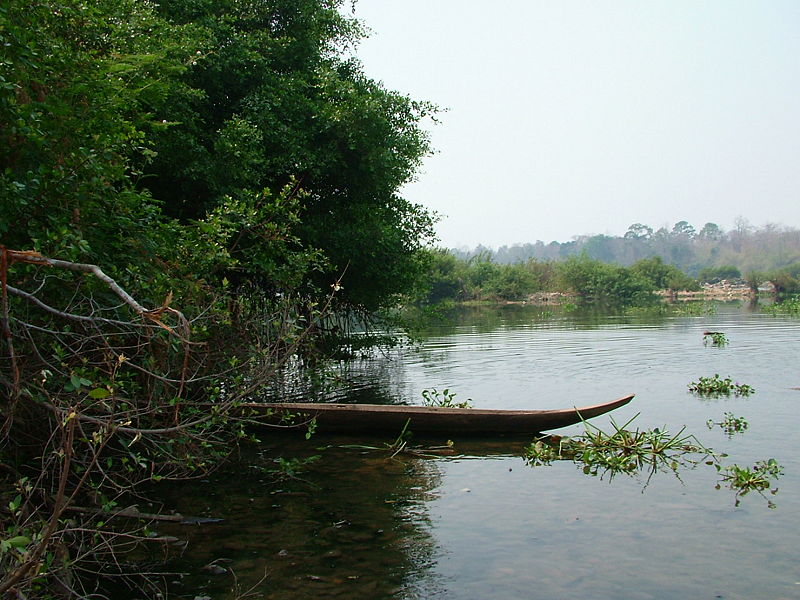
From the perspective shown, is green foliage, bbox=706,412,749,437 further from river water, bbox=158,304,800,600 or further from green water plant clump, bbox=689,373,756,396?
green water plant clump, bbox=689,373,756,396

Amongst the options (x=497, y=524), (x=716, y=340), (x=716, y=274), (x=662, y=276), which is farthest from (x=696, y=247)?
(x=497, y=524)

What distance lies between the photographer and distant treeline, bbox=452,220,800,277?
122 m

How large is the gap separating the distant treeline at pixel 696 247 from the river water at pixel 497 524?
4323 inches

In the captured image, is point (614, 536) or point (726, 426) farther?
point (726, 426)

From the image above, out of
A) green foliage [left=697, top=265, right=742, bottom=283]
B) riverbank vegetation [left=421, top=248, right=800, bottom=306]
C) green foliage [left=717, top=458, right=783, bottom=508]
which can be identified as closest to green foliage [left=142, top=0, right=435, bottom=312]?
green foliage [left=717, top=458, right=783, bottom=508]

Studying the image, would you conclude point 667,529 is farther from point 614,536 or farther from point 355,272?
point 355,272

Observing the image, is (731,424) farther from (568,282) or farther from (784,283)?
(784,283)

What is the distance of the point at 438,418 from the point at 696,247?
5628 inches

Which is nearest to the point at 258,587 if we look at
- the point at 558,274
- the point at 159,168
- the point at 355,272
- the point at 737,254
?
the point at 159,168

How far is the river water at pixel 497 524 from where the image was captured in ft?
18.6

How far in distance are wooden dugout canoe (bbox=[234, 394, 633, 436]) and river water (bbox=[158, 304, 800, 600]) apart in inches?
9.8

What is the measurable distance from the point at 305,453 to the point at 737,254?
132797mm

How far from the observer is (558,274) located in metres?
64.6

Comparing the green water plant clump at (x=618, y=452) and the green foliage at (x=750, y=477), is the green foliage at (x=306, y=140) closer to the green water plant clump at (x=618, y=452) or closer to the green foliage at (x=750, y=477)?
the green water plant clump at (x=618, y=452)
